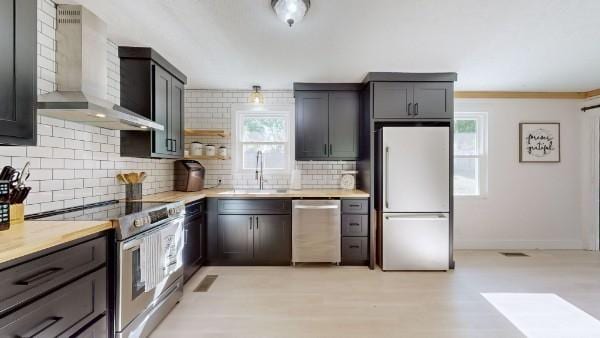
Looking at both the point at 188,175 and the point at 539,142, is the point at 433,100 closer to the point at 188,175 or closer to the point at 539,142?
the point at 539,142

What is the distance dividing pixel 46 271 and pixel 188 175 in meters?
2.51

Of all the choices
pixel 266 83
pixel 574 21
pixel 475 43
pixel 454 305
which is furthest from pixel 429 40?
pixel 454 305

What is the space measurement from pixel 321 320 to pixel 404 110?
8.36ft

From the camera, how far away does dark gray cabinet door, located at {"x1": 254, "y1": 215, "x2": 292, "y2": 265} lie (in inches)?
143

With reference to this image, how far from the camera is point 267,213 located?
3635 millimetres

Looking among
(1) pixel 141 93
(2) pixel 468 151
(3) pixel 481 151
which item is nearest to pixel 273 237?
(1) pixel 141 93

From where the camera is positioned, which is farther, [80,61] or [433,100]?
[433,100]

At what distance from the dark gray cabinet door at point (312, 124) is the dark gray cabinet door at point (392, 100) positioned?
72 cm

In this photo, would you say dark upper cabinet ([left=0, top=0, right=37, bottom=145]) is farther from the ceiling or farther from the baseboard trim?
the baseboard trim

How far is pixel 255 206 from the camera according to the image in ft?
11.9

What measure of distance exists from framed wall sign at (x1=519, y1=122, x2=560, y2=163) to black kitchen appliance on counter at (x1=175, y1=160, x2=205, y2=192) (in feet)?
15.3

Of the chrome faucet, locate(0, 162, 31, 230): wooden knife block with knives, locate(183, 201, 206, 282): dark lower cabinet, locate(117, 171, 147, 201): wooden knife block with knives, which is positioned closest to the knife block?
locate(0, 162, 31, 230): wooden knife block with knives

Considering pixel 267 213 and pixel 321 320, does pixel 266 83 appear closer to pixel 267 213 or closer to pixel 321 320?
pixel 267 213

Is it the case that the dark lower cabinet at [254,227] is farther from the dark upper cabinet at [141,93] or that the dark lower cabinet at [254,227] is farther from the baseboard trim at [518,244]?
the baseboard trim at [518,244]
